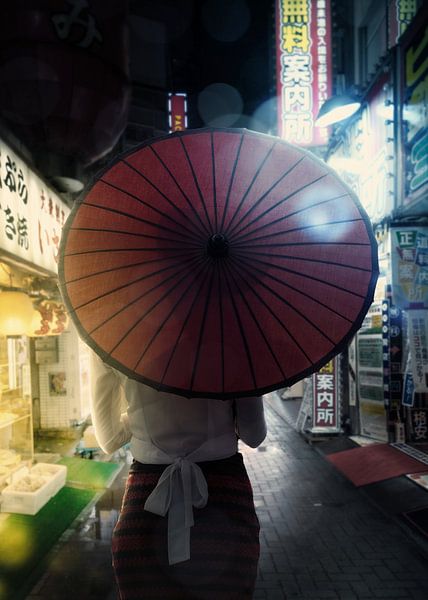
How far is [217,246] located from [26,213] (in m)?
5.26

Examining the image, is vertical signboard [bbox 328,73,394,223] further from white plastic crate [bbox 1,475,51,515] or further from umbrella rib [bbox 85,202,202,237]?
white plastic crate [bbox 1,475,51,515]

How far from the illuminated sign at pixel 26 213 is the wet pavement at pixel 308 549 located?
12.7 ft

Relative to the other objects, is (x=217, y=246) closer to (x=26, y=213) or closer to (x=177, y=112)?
(x=26, y=213)

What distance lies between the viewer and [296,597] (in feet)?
14.7

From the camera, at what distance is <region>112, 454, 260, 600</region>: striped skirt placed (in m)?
2.01

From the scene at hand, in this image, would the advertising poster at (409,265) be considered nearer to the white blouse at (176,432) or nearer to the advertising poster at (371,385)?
the advertising poster at (371,385)

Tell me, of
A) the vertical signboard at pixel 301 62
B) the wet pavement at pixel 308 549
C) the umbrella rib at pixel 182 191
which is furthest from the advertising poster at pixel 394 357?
the umbrella rib at pixel 182 191

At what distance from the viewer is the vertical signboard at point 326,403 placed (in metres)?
10.4

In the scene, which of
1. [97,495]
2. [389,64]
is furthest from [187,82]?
[97,495]

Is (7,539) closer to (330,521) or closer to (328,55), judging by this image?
(330,521)

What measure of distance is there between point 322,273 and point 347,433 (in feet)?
31.8

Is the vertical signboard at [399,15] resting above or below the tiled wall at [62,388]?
above

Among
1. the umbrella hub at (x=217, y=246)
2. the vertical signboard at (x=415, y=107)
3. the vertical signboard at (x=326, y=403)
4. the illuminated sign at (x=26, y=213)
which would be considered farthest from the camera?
the vertical signboard at (x=326, y=403)

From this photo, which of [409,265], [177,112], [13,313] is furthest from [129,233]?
[177,112]
